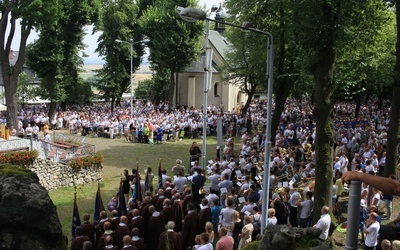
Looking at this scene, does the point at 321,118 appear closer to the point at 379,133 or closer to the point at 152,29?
the point at 379,133

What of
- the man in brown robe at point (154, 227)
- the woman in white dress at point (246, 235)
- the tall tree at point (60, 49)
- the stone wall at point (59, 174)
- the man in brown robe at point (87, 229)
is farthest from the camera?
the tall tree at point (60, 49)

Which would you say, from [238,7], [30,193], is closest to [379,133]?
[238,7]

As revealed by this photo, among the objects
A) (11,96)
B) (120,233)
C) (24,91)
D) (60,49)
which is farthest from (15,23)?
(120,233)

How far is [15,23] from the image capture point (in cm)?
2961

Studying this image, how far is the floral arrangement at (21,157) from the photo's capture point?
1823 cm

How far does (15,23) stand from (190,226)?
24.0 meters

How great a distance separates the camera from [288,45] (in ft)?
74.0

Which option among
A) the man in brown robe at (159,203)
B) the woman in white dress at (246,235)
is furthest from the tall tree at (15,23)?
the woman in white dress at (246,235)

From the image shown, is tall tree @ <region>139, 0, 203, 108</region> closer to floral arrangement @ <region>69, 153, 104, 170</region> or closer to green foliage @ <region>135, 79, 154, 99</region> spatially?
green foliage @ <region>135, 79, 154, 99</region>

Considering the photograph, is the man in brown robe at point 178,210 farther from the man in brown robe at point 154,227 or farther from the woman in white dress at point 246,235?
the woman in white dress at point 246,235

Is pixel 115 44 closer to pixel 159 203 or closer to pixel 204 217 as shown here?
pixel 159 203

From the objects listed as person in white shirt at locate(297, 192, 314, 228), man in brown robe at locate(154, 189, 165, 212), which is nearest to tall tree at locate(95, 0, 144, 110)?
man in brown robe at locate(154, 189, 165, 212)

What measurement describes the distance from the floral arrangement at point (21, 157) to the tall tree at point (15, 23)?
1214cm

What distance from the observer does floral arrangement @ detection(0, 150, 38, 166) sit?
59.8 feet
